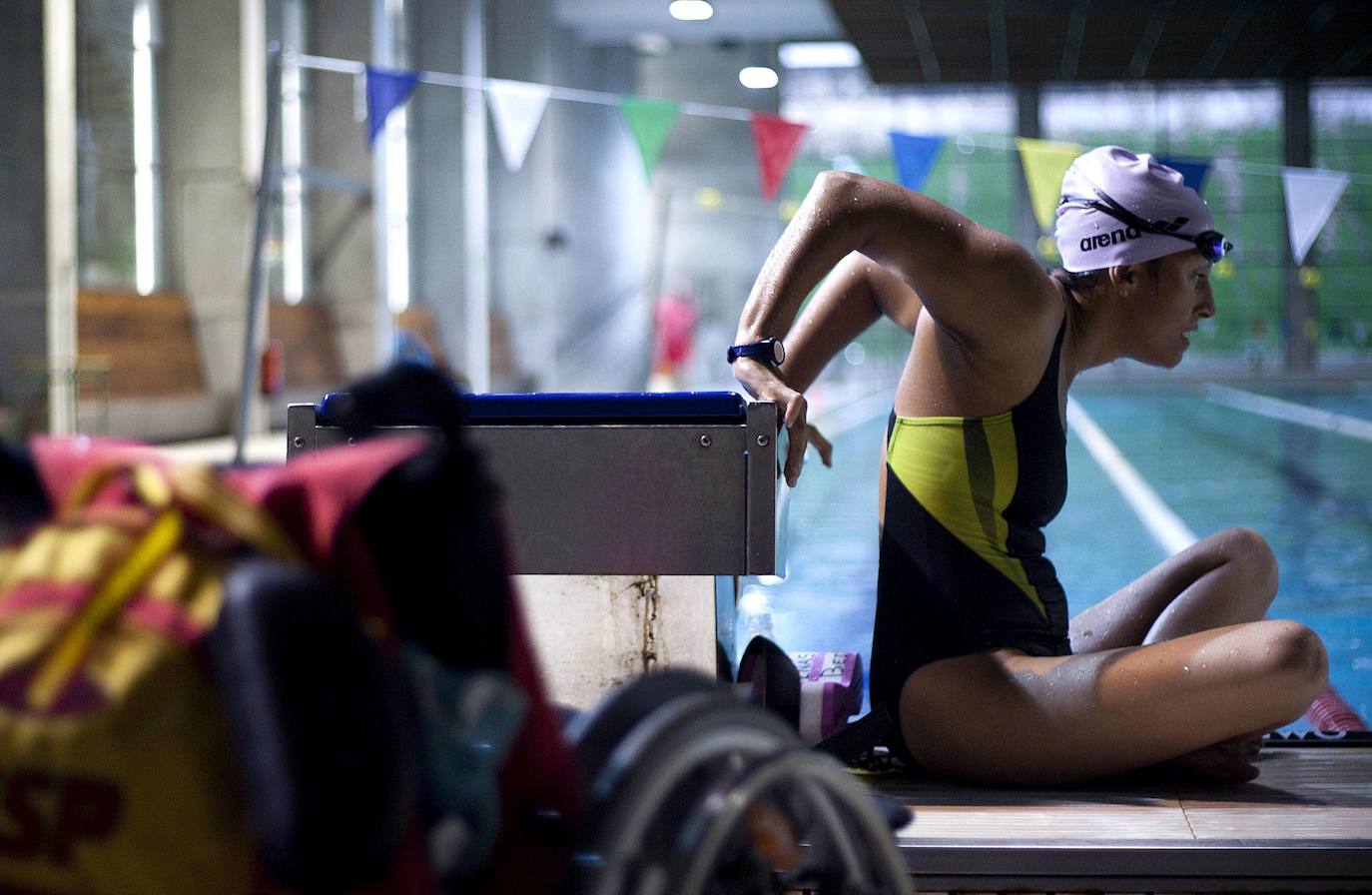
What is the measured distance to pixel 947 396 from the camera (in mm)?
1736

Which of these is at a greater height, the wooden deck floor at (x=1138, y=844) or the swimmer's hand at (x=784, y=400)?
the swimmer's hand at (x=784, y=400)

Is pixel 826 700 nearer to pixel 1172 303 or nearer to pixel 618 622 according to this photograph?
pixel 618 622

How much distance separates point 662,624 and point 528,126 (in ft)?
15.6

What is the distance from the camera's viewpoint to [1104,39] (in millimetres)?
16375

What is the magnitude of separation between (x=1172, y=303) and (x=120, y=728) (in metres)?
1.55

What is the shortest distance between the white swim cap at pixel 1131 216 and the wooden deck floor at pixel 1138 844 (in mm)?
712

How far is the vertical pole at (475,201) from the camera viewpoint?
15781 mm

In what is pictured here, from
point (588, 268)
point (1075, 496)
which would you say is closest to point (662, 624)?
point (1075, 496)

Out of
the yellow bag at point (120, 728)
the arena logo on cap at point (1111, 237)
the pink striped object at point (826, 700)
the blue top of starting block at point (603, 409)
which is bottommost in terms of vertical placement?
the pink striped object at point (826, 700)

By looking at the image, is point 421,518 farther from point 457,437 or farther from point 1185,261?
point 1185,261

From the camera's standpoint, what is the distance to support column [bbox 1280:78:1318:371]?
20.5m

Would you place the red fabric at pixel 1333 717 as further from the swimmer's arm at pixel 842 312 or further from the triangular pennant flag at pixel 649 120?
the triangular pennant flag at pixel 649 120

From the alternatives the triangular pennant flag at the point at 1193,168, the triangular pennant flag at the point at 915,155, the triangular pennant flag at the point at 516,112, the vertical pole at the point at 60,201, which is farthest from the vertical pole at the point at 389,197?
the triangular pennant flag at the point at 1193,168

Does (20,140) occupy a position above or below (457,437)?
above
